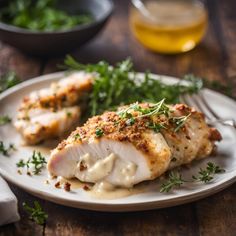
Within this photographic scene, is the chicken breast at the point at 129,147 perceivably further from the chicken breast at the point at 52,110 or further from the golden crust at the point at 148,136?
the chicken breast at the point at 52,110

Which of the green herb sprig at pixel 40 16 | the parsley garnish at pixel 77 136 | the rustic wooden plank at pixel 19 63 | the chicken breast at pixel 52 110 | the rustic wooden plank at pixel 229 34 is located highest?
the parsley garnish at pixel 77 136

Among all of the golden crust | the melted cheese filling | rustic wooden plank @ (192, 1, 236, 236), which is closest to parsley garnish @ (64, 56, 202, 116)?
the golden crust

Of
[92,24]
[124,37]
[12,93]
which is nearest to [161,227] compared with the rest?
[12,93]

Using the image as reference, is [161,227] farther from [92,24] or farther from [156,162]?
[92,24]

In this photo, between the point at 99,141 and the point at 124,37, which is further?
the point at 124,37

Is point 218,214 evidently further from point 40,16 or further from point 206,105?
point 40,16

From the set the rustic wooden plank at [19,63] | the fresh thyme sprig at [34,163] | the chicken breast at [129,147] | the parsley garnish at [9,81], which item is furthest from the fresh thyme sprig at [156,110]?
the rustic wooden plank at [19,63]

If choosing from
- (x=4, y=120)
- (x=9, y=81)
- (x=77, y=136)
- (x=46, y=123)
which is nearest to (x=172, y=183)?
(x=77, y=136)

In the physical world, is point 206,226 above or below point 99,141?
below
